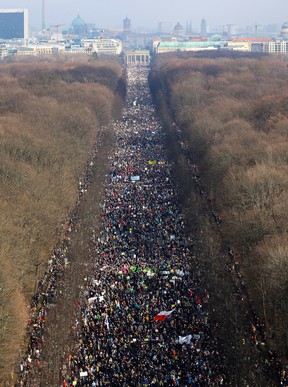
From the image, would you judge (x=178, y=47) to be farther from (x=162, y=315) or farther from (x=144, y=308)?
(x=162, y=315)

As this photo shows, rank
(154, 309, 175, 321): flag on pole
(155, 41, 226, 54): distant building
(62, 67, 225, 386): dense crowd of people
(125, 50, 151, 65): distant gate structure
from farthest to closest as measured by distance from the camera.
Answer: (125, 50, 151, 65): distant gate structure → (155, 41, 226, 54): distant building → (154, 309, 175, 321): flag on pole → (62, 67, 225, 386): dense crowd of people

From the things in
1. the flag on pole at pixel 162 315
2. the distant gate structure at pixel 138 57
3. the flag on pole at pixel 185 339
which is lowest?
the flag on pole at pixel 185 339

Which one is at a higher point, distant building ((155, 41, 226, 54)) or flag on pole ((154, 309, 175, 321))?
distant building ((155, 41, 226, 54))

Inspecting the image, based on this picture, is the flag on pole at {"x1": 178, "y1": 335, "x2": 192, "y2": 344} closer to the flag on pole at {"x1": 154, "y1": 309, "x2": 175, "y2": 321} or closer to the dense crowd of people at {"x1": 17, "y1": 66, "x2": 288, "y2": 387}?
the dense crowd of people at {"x1": 17, "y1": 66, "x2": 288, "y2": 387}

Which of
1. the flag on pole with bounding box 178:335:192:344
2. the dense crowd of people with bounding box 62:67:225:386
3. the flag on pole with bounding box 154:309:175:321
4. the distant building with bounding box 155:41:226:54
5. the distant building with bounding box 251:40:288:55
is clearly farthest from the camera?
the distant building with bounding box 155:41:226:54

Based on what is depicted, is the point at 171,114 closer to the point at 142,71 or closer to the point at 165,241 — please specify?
the point at 165,241

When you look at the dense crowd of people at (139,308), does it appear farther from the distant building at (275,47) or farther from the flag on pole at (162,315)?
the distant building at (275,47)

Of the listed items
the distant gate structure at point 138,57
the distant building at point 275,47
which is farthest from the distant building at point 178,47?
the distant building at point 275,47

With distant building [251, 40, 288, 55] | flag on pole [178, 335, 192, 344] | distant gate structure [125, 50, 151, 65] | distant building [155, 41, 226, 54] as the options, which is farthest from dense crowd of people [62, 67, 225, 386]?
distant building [155, 41, 226, 54]

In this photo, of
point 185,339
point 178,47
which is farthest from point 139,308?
point 178,47

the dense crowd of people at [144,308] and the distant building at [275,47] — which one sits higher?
the distant building at [275,47]
